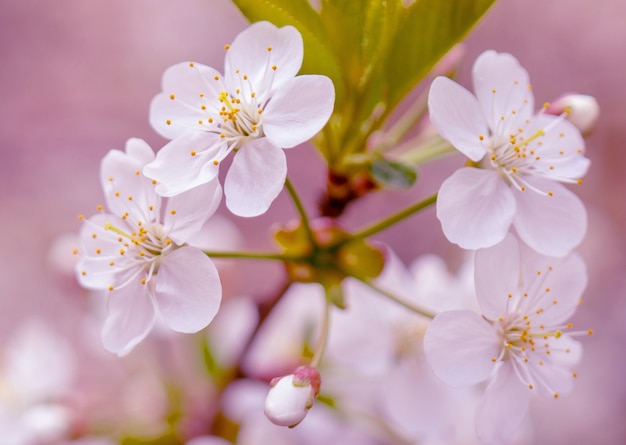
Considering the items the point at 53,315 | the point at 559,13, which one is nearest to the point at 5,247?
the point at 53,315

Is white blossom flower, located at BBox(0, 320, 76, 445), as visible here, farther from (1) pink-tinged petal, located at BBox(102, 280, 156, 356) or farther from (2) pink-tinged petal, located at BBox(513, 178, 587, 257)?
(2) pink-tinged petal, located at BBox(513, 178, 587, 257)

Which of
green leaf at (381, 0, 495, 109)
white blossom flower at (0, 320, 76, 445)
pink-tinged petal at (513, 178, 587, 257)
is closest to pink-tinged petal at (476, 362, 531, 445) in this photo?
pink-tinged petal at (513, 178, 587, 257)

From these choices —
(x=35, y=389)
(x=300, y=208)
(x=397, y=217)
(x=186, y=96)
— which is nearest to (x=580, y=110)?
(x=397, y=217)

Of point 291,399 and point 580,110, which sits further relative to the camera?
point 580,110

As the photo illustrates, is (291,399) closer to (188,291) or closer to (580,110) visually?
(188,291)

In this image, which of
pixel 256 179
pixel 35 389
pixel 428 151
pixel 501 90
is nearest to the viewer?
pixel 256 179

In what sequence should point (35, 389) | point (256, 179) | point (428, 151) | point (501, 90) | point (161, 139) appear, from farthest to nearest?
1. point (161, 139)
2. point (35, 389)
3. point (428, 151)
4. point (501, 90)
5. point (256, 179)
